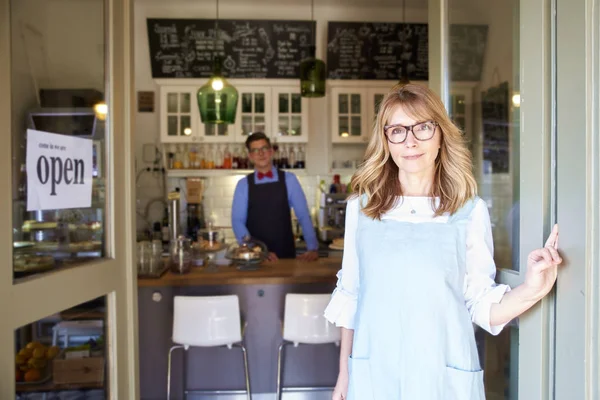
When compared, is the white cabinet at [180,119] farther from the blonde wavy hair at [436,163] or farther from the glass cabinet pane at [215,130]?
the blonde wavy hair at [436,163]

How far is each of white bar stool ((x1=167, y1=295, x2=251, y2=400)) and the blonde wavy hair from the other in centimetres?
165

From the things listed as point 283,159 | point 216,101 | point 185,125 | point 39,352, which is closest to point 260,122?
point 283,159

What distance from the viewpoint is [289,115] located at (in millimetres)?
5602

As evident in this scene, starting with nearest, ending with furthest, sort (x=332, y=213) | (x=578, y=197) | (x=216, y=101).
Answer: (x=578, y=197)
(x=216, y=101)
(x=332, y=213)

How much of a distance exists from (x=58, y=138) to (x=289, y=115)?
4.16 m

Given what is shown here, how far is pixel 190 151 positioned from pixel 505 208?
4500 millimetres

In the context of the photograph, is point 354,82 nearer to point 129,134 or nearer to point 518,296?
point 129,134

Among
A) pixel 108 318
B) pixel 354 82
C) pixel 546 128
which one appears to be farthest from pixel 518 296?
pixel 354 82

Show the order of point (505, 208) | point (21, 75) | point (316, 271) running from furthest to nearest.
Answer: point (316, 271), point (505, 208), point (21, 75)

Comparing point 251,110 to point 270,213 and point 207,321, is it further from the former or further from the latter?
point 207,321

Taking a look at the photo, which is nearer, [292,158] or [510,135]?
[510,135]

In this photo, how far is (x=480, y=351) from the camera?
166 centimetres

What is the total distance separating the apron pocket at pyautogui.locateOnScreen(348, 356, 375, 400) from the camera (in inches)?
56.9

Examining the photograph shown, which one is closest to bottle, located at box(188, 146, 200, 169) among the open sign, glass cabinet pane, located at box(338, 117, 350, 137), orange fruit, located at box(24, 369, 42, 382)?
glass cabinet pane, located at box(338, 117, 350, 137)
